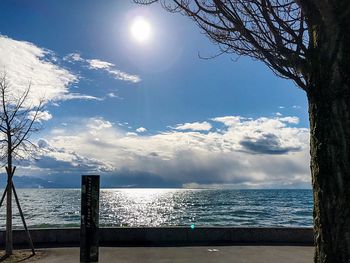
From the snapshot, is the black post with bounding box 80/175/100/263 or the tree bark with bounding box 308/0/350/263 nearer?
the tree bark with bounding box 308/0/350/263

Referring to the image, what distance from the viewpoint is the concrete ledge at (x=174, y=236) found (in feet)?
44.8

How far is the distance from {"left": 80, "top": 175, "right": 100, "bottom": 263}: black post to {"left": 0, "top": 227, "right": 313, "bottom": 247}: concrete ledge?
728 centimetres

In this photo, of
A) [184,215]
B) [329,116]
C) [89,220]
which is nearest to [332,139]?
[329,116]

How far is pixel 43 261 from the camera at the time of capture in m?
10.8

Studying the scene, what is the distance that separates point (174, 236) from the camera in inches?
550

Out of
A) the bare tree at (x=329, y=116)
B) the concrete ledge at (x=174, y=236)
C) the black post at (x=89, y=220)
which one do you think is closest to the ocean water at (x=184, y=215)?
the concrete ledge at (x=174, y=236)

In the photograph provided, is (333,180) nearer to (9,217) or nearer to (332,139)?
(332,139)

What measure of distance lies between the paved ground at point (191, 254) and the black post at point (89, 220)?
15.0 ft

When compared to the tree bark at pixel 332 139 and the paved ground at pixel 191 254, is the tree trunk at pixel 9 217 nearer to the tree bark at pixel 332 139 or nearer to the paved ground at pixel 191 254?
the paved ground at pixel 191 254

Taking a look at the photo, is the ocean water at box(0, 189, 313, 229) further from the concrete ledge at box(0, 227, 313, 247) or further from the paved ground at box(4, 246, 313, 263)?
the paved ground at box(4, 246, 313, 263)

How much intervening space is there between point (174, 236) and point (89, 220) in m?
8.04

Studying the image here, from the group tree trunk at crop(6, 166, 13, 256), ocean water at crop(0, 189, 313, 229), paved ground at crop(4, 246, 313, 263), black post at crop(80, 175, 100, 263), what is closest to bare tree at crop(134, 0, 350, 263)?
black post at crop(80, 175, 100, 263)

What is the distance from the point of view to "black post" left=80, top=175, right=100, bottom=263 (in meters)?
6.27

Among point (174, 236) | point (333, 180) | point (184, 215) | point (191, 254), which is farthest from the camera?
point (184, 215)
